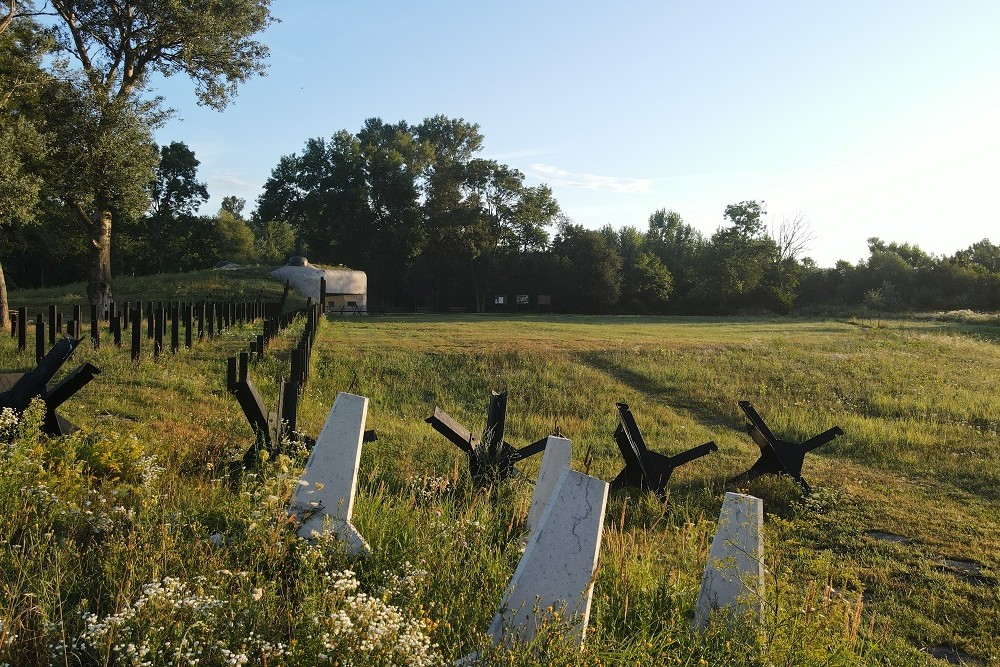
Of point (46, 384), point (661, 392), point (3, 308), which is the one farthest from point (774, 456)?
point (3, 308)

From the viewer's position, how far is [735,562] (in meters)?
3.32

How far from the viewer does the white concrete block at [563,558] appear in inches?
116

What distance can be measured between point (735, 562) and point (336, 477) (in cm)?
196

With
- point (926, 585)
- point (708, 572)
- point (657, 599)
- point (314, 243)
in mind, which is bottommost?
point (926, 585)

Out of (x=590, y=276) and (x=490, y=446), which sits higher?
(x=590, y=276)

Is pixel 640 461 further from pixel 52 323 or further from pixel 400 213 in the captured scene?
pixel 400 213

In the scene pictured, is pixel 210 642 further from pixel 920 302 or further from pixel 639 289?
pixel 920 302

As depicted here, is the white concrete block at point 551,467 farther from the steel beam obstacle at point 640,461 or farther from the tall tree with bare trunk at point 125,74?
the tall tree with bare trunk at point 125,74

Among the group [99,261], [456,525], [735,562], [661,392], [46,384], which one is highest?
[99,261]

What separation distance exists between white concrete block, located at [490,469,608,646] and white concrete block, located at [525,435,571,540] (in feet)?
3.48

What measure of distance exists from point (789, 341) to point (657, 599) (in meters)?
27.2

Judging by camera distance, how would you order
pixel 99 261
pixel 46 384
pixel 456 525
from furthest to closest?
1. pixel 99 261
2. pixel 46 384
3. pixel 456 525

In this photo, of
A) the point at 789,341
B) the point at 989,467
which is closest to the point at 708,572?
the point at 989,467

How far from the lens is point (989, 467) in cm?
1226
